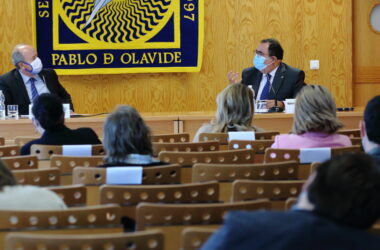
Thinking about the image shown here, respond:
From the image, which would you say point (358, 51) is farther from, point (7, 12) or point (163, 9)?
point (7, 12)

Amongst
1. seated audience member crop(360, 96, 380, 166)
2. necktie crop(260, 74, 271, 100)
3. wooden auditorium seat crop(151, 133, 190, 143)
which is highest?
necktie crop(260, 74, 271, 100)

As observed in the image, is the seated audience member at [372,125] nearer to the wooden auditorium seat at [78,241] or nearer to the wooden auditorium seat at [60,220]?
the wooden auditorium seat at [60,220]

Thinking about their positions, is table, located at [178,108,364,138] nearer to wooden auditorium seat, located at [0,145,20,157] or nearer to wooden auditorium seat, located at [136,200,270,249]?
wooden auditorium seat, located at [0,145,20,157]

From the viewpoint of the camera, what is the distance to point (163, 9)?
9617mm

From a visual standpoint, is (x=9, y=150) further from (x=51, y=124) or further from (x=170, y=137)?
(x=170, y=137)

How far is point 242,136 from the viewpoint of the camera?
5137 mm

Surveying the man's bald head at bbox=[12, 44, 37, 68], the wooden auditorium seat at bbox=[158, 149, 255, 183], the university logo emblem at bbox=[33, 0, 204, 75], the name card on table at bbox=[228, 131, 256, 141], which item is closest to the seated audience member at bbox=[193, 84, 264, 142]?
the name card on table at bbox=[228, 131, 256, 141]

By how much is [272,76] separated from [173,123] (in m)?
1.26

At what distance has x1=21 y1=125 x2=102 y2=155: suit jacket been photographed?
488 centimetres

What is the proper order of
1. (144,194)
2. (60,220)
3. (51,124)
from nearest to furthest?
1. (60,220)
2. (144,194)
3. (51,124)

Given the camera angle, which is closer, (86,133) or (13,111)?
(86,133)

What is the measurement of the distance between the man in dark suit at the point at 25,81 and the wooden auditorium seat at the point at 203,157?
3.82 metres

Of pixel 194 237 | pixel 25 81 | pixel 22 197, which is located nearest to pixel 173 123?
pixel 25 81

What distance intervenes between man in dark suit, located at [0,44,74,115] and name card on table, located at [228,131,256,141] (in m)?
3.14
